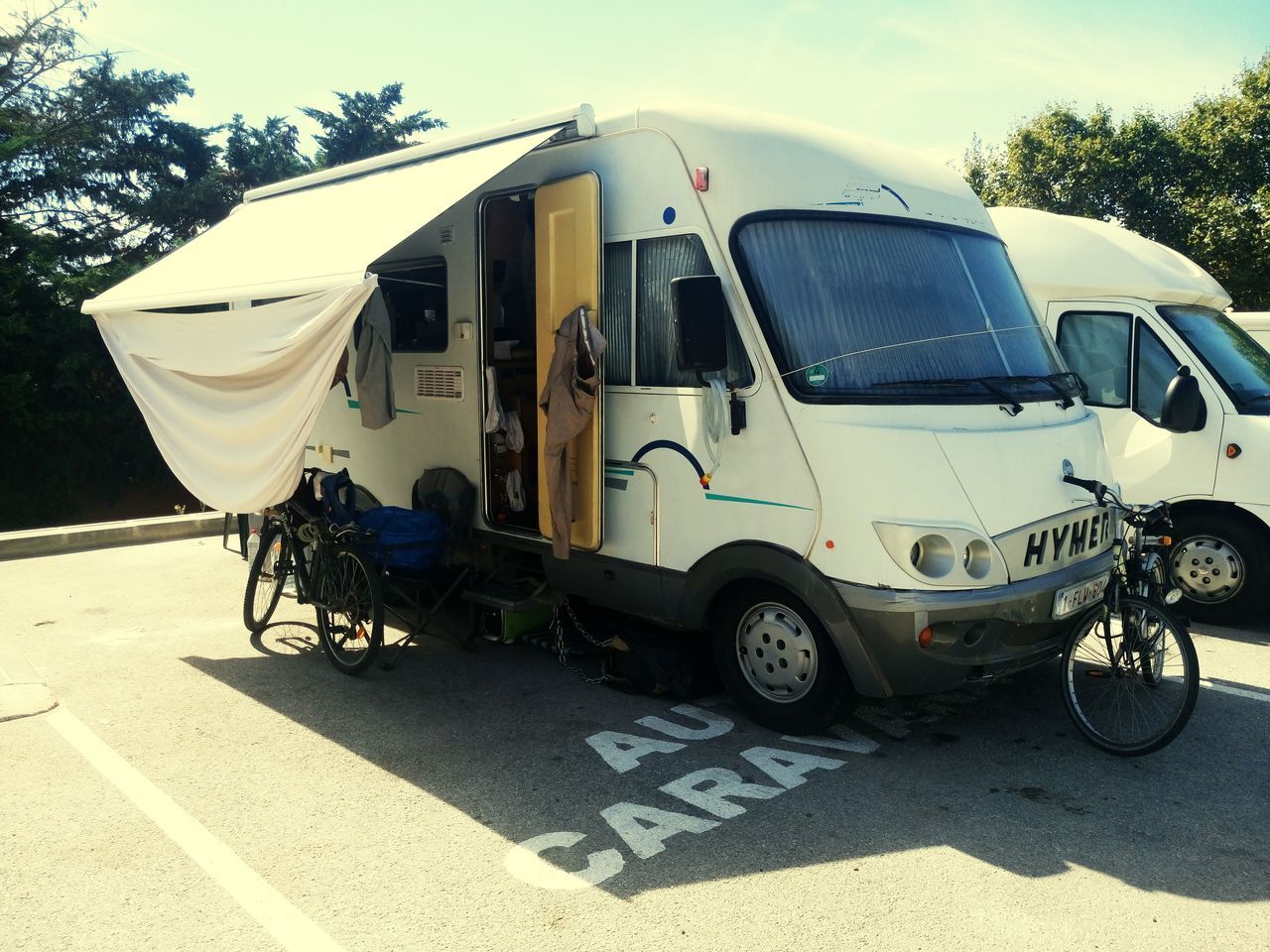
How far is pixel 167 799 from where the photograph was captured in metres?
4.34

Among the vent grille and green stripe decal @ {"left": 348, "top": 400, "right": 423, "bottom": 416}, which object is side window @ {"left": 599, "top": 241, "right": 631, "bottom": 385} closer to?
the vent grille

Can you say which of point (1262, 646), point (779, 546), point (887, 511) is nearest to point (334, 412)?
point (779, 546)

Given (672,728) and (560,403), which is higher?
(560,403)

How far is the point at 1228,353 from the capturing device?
7.26m

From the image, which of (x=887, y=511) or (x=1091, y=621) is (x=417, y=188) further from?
(x=1091, y=621)

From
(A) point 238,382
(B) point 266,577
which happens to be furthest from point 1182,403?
(B) point 266,577

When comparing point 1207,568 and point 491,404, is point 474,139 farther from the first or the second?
point 1207,568

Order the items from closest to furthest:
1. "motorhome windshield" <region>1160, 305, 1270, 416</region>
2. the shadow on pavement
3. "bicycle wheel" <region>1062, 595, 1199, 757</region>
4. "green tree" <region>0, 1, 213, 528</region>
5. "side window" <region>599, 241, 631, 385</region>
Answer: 1. the shadow on pavement
2. "bicycle wheel" <region>1062, 595, 1199, 757</region>
3. "side window" <region>599, 241, 631, 385</region>
4. "motorhome windshield" <region>1160, 305, 1270, 416</region>
5. "green tree" <region>0, 1, 213, 528</region>

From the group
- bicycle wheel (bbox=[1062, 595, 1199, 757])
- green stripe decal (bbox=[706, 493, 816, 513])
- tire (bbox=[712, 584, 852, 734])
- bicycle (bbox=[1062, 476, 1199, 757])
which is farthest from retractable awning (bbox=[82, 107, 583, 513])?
bicycle wheel (bbox=[1062, 595, 1199, 757])

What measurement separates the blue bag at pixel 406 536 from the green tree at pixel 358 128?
2206 cm

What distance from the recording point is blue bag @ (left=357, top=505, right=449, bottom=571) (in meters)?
6.01

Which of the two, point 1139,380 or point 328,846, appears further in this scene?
point 1139,380

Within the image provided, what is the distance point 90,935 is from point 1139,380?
692cm

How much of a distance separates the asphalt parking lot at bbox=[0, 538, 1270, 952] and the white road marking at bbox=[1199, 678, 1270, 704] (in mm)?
25
